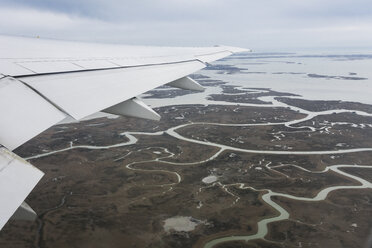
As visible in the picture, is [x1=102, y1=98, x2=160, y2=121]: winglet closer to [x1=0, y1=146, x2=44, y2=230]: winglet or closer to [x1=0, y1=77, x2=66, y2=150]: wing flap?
[x1=0, y1=77, x2=66, y2=150]: wing flap

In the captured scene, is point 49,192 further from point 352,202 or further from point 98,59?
point 352,202

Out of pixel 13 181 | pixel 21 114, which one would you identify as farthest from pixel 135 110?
pixel 13 181

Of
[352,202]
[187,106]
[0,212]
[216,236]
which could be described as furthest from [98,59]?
[187,106]

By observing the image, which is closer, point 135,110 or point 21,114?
point 21,114

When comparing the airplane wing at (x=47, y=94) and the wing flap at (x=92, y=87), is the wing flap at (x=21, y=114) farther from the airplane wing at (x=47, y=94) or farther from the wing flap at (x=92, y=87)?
the wing flap at (x=92, y=87)

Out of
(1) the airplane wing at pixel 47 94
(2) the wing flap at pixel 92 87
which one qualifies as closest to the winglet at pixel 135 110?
(1) the airplane wing at pixel 47 94

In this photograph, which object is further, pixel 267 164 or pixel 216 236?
pixel 267 164

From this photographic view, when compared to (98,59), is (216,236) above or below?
below

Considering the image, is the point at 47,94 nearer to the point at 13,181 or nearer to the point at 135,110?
the point at 135,110

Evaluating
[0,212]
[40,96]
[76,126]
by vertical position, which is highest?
[40,96]
